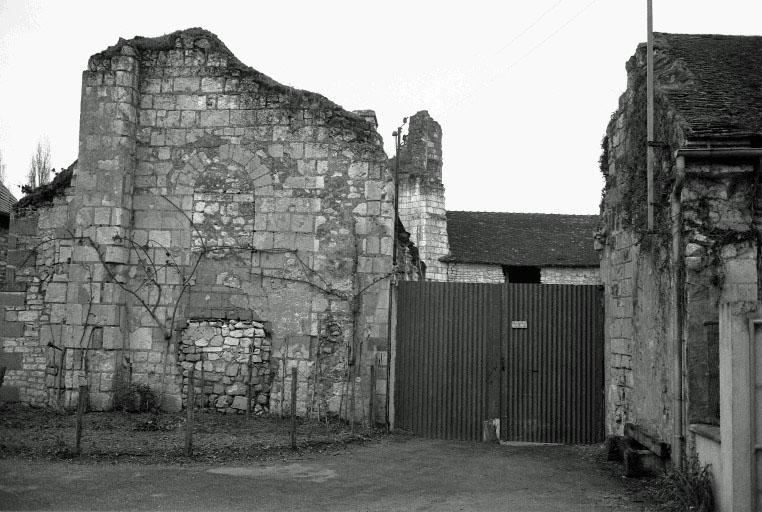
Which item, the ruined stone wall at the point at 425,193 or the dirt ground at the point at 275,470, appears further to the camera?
the ruined stone wall at the point at 425,193

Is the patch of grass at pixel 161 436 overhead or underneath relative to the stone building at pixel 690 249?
underneath

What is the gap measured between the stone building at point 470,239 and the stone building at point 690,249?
671 inches

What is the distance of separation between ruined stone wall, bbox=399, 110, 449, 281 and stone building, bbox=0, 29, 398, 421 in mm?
15846

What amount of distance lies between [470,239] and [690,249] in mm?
21327

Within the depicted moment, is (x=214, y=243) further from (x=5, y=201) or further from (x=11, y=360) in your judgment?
(x=5, y=201)

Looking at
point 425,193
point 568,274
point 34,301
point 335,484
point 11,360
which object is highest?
point 425,193

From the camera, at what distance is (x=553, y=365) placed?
11102 mm

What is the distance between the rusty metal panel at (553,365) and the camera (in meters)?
11.0

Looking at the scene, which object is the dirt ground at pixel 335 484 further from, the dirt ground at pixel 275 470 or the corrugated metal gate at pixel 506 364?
the corrugated metal gate at pixel 506 364

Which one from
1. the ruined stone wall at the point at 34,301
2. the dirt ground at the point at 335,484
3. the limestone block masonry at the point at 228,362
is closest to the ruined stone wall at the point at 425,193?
the limestone block masonry at the point at 228,362

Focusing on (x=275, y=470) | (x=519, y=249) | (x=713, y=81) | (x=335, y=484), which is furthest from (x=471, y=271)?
(x=335, y=484)

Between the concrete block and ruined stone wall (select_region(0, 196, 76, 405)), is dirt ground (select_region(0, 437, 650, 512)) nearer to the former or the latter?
ruined stone wall (select_region(0, 196, 76, 405))

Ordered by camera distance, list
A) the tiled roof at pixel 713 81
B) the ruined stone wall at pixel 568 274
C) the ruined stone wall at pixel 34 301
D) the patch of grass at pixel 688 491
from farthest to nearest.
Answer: the ruined stone wall at pixel 568 274 → the ruined stone wall at pixel 34 301 → the tiled roof at pixel 713 81 → the patch of grass at pixel 688 491

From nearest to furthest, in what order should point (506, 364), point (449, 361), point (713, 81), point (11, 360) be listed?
point (713, 81), point (506, 364), point (449, 361), point (11, 360)
